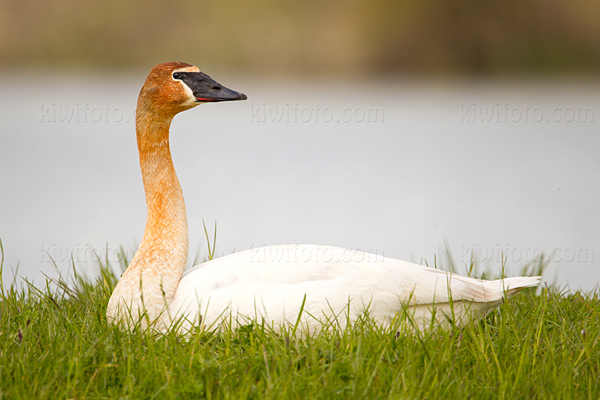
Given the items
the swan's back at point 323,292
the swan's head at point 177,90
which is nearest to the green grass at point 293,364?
the swan's back at point 323,292

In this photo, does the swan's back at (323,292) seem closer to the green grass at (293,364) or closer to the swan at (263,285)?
the swan at (263,285)

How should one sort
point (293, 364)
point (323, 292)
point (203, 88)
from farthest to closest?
point (203, 88) < point (323, 292) < point (293, 364)

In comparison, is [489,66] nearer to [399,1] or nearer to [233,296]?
[399,1]

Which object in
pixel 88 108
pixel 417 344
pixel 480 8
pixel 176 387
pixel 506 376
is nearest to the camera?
pixel 176 387

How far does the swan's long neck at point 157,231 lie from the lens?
368 centimetres

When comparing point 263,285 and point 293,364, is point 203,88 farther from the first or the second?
point 293,364

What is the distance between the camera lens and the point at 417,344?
10.0 ft

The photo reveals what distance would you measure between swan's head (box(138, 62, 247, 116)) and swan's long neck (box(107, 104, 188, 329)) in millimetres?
92

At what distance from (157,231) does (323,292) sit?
3.86 ft

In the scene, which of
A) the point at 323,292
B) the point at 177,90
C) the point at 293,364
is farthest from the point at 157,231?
the point at 293,364

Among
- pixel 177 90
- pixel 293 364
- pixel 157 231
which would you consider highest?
pixel 177 90

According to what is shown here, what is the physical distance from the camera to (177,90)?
156 inches

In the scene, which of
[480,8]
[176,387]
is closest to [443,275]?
[176,387]

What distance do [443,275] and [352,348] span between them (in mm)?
949
